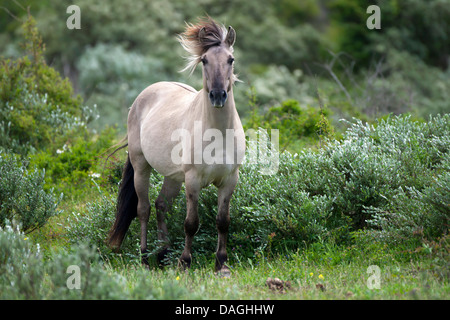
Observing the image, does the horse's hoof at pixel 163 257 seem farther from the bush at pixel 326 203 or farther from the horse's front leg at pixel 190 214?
the horse's front leg at pixel 190 214

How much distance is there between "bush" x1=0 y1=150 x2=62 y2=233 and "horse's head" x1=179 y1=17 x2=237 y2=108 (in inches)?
103

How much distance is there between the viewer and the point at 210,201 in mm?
5883

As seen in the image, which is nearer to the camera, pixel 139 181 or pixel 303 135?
pixel 139 181

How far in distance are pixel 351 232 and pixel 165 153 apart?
6.82 ft

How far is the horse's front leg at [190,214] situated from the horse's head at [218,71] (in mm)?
903

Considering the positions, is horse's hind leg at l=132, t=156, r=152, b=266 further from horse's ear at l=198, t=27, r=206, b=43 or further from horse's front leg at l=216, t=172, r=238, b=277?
horse's ear at l=198, t=27, r=206, b=43

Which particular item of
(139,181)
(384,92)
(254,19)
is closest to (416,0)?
(254,19)

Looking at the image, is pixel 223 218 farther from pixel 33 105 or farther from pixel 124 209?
pixel 33 105

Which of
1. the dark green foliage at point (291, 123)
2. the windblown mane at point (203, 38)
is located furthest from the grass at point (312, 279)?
the dark green foliage at point (291, 123)

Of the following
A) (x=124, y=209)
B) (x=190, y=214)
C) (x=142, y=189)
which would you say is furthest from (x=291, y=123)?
(x=190, y=214)

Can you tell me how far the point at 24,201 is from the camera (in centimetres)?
605

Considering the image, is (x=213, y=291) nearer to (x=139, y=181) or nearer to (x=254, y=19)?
(x=139, y=181)

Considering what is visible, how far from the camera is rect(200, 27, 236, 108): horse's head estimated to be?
4266mm

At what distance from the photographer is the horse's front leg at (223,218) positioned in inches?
195
